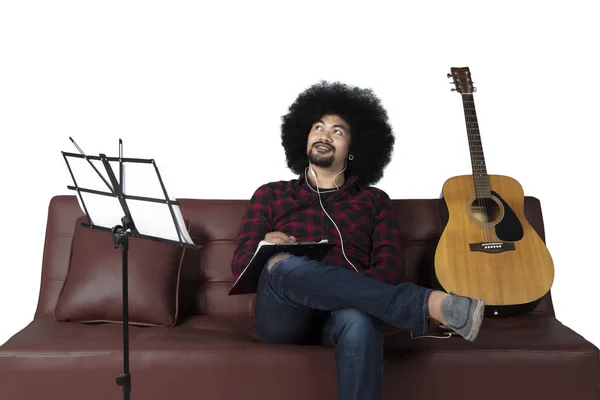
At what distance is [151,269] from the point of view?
3244mm

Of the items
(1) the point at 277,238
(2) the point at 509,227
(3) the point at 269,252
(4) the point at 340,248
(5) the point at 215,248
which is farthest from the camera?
(5) the point at 215,248

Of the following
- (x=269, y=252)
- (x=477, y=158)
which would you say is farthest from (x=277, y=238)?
(x=477, y=158)

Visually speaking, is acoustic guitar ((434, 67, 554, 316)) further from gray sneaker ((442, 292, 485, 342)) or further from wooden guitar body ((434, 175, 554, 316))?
gray sneaker ((442, 292, 485, 342))

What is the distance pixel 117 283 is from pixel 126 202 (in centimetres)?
80

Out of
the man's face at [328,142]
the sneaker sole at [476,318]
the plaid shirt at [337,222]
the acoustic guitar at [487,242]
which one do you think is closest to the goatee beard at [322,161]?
the man's face at [328,142]

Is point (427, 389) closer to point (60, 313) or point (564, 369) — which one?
point (564, 369)

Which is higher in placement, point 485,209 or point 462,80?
point 462,80

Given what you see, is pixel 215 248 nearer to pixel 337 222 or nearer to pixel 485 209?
pixel 337 222

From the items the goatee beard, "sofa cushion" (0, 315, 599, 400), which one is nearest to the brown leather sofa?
"sofa cushion" (0, 315, 599, 400)

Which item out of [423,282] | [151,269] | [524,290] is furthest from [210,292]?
[524,290]

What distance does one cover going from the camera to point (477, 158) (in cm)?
344

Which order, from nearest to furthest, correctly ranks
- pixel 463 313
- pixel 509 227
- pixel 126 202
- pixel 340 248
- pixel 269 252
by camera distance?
pixel 463 313 < pixel 126 202 < pixel 269 252 < pixel 340 248 < pixel 509 227

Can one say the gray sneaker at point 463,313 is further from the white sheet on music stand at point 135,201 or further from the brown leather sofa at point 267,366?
the white sheet on music stand at point 135,201

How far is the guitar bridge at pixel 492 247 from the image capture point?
3.29 metres
